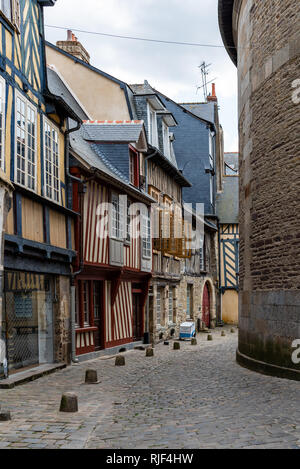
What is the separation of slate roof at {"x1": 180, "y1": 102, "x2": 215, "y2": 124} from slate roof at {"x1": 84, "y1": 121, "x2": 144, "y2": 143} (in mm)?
14421

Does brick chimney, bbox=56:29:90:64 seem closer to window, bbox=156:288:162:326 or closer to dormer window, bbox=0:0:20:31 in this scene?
window, bbox=156:288:162:326

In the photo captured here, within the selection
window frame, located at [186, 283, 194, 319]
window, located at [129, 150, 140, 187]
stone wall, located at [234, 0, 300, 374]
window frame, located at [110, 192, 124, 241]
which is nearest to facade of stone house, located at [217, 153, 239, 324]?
window frame, located at [186, 283, 194, 319]

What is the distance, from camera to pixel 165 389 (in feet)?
28.8

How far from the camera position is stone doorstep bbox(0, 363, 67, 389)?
8.55 metres

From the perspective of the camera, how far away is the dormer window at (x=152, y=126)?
717 inches

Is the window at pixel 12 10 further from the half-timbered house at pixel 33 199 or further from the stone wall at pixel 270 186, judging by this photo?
the stone wall at pixel 270 186

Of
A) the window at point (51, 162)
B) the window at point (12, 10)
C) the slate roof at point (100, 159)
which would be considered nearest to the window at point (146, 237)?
the slate roof at point (100, 159)

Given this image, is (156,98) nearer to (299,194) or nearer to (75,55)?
(75,55)

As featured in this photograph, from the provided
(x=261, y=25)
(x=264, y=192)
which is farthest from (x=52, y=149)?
(x=261, y=25)

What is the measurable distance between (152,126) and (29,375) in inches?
438

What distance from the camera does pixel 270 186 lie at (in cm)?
1063

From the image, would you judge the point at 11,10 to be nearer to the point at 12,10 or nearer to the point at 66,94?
the point at 12,10

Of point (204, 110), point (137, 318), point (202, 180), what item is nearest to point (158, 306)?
point (137, 318)

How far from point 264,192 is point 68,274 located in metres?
4.19
